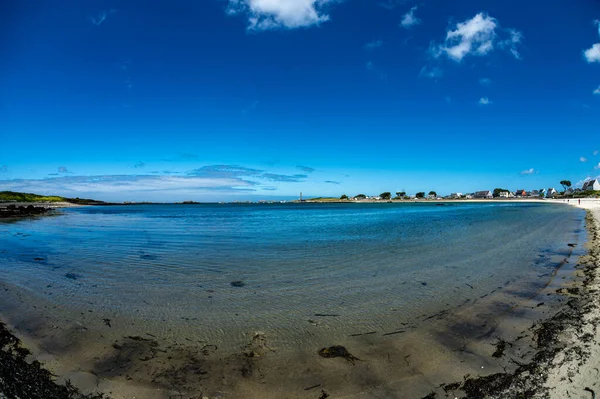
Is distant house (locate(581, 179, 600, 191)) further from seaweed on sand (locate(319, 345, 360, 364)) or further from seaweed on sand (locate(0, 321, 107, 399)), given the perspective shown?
seaweed on sand (locate(0, 321, 107, 399))

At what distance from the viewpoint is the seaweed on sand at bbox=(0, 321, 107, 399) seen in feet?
11.4

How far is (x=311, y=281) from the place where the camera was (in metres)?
9.57

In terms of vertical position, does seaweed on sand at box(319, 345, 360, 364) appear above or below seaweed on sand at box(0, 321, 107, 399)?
below

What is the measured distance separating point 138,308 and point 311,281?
503cm

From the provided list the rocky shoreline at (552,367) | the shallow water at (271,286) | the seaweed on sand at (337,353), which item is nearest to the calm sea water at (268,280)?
the shallow water at (271,286)

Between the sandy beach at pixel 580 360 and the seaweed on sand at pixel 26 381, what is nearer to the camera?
the seaweed on sand at pixel 26 381

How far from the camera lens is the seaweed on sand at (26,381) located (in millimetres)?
3469

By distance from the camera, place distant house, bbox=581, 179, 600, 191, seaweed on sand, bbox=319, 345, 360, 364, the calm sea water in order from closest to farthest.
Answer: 1. seaweed on sand, bbox=319, 345, 360, 364
2. the calm sea water
3. distant house, bbox=581, 179, 600, 191

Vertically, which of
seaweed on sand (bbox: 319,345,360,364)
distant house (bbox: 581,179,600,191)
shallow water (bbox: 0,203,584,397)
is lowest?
seaweed on sand (bbox: 319,345,360,364)

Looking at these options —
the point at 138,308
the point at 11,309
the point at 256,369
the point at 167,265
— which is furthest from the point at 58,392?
the point at 167,265

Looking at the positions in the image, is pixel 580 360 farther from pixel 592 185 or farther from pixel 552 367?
pixel 592 185

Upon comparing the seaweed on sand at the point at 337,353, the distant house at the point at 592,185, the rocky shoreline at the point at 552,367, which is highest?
the distant house at the point at 592,185

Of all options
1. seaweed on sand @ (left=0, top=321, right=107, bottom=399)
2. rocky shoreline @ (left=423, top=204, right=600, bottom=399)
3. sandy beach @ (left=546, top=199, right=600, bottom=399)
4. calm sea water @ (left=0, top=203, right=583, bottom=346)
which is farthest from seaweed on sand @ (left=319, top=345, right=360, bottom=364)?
seaweed on sand @ (left=0, top=321, right=107, bottom=399)

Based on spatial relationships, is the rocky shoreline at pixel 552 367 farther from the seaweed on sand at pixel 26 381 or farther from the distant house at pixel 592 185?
the distant house at pixel 592 185
